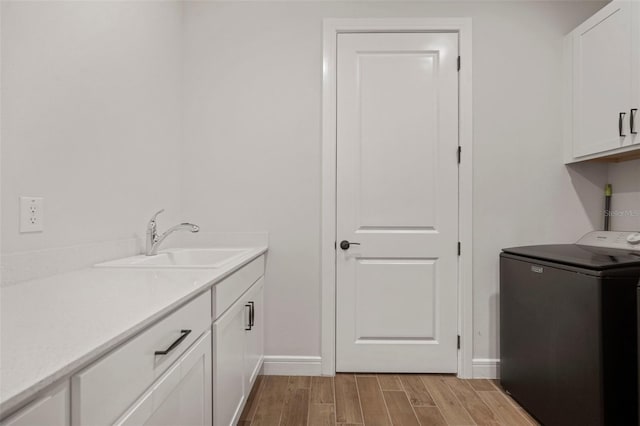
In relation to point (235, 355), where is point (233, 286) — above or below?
above

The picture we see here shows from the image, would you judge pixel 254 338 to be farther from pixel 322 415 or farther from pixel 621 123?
pixel 621 123

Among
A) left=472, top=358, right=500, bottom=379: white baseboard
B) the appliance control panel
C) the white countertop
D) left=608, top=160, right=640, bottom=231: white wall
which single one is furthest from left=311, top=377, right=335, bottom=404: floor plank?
left=608, top=160, right=640, bottom=231: white wall

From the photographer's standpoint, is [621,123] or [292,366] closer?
[621,123]

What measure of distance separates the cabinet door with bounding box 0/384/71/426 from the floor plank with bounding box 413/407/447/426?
1.74m

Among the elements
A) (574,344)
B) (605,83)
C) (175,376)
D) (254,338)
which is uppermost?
(605,83)

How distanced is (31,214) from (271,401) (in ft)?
5.07

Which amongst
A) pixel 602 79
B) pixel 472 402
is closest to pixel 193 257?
pixel 472 402

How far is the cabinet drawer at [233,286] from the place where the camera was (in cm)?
133

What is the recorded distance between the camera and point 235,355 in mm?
1604

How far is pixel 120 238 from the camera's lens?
1.70 meters

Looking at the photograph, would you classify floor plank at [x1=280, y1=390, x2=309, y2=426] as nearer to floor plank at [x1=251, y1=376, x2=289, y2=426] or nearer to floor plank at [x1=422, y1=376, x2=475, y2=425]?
floor plank at [x1=251, y1=376, x2=289, y2=426]

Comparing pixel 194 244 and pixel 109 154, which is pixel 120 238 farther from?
pixel 194 244

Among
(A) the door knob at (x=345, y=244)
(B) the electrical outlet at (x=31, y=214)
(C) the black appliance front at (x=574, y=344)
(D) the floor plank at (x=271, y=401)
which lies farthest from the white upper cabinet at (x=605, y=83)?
(B) the electrical outlet at (x=31, y=214)

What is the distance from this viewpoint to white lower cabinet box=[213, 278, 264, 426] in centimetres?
135
